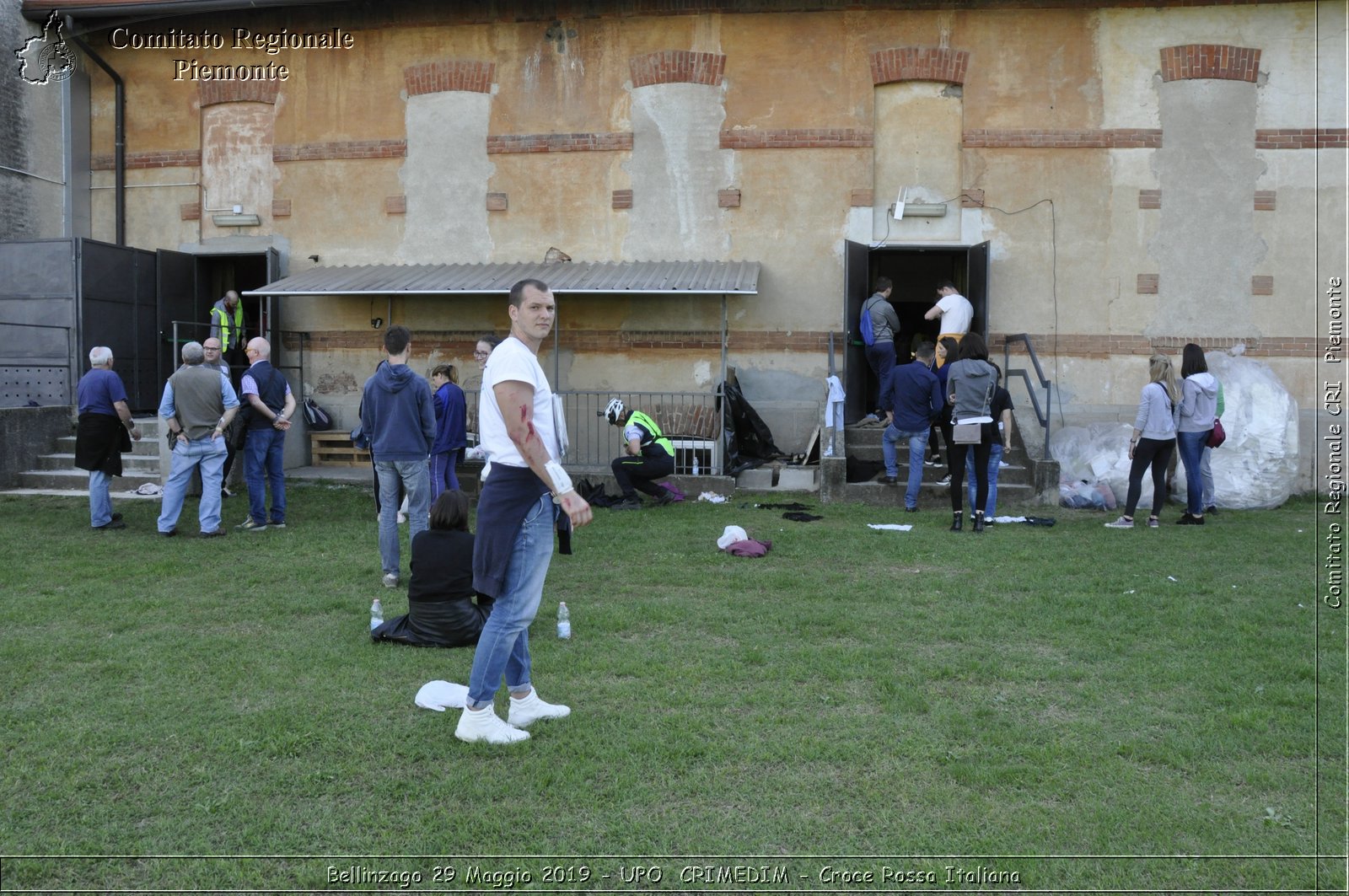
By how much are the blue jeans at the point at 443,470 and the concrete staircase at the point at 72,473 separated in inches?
212

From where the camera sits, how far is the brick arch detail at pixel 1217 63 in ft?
46.4

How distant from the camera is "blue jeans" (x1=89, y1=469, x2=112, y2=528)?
418 inches

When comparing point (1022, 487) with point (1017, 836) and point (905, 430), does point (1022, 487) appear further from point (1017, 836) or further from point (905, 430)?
point (1017, 836)

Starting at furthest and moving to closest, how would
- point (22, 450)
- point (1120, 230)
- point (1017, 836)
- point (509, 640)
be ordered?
point (1120, 230) < point (22, 450) < point (509, 640) < point (1017, 836)

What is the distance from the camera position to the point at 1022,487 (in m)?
12.5

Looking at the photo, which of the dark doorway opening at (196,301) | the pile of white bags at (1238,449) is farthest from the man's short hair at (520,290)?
the dark doorway opening at (196,301)

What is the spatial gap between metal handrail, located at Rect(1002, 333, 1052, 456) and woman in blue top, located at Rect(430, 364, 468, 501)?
22.9 ft

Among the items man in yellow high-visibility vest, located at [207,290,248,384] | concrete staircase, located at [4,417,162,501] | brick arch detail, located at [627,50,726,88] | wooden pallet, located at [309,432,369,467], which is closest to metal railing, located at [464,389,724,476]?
wooden pallet, located at [309,432,369,467]

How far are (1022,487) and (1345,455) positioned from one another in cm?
477

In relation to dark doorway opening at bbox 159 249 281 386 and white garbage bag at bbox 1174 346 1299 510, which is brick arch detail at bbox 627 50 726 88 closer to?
dark doorway opening at bbox 159 249 281 386

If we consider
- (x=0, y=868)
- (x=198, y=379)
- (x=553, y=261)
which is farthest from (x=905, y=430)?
(x=0, y=868)

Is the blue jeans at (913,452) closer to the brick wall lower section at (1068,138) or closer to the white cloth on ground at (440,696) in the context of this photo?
the brick wall lower section at (1068,138)

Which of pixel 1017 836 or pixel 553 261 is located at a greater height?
pixel 553 261

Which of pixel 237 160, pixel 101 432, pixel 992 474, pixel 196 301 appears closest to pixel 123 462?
pixel 101 432
